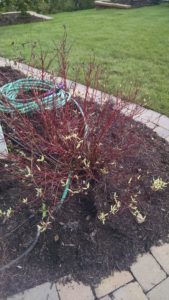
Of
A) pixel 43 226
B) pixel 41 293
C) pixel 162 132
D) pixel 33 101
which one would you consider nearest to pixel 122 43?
pixel 162 132

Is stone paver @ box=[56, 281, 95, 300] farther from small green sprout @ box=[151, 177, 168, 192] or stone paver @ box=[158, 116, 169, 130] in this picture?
stone paver @ box=[158, 116, 169, 130]

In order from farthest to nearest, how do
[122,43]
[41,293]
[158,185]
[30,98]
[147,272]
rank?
[122,43] → [30,98] → [158,185] → [147,272] → [41,293]

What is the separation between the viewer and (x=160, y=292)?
1.73 meters

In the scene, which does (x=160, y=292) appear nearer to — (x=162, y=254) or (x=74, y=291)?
(x=162, y=254)

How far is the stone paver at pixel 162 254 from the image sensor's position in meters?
1.85

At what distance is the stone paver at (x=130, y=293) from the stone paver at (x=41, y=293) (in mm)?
304

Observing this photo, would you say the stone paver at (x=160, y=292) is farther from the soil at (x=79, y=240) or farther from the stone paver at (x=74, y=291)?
the stone paver at (x=74, y=291)

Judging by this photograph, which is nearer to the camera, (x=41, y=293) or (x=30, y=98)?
(x=41, y=293)

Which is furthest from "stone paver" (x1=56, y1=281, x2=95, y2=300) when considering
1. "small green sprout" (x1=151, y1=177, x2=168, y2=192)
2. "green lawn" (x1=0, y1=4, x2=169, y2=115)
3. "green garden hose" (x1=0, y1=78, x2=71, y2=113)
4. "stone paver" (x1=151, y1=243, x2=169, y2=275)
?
"green lawn" (x1=0, y1=4, x2=169, y2=115)

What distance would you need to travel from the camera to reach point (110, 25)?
272 inches

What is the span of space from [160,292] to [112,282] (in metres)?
0.25

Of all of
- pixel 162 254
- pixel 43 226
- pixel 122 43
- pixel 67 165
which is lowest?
pixel 122 43

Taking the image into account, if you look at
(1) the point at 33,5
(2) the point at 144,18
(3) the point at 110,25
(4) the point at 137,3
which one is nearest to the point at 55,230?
(3) the point at 110,25

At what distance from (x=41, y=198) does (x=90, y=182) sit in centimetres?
34
